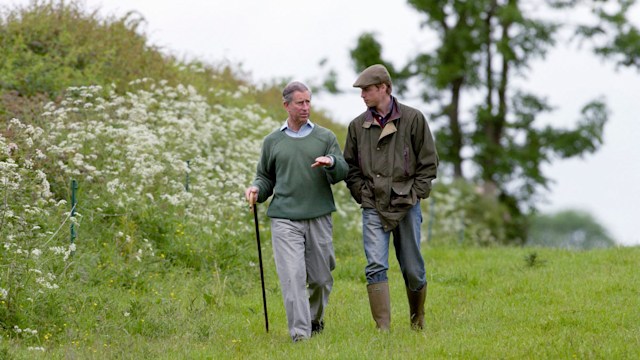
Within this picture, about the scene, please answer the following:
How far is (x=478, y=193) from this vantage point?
2597cm

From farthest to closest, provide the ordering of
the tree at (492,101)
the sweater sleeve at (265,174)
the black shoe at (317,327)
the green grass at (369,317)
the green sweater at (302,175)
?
the tree at (492,101) < the black shoe at (317,327) < the sweater sleeve at (265,174) < the green sweater at (302,175) < the green grass at (369,317)

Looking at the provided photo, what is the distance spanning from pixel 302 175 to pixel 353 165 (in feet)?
1.72

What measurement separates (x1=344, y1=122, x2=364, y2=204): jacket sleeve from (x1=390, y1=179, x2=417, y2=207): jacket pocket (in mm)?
322

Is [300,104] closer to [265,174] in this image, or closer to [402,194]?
[265,174]

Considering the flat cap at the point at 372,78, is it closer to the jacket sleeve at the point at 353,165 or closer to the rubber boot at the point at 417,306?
the jacket sleeve at the point at 353,165

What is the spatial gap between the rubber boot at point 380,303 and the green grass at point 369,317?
0.47ft

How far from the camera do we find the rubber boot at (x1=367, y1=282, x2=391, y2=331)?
8.08m

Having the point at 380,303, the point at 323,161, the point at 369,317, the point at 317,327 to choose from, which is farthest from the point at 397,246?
the point at 369,317

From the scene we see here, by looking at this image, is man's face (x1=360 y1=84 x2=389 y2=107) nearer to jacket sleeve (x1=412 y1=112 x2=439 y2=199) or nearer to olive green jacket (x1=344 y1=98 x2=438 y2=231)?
olive green jacket (x1=344 y1=98 x2=438 y2=231)

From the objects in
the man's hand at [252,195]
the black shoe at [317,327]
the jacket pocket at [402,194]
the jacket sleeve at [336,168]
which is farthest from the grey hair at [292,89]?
the black shoe at [317,327]

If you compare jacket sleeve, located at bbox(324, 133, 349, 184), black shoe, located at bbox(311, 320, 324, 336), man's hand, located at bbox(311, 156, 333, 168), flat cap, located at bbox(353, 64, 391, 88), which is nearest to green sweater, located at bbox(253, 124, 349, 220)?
jacket sleeve, located at bbox(324, 133, 349, 184)

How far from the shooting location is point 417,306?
849 cm

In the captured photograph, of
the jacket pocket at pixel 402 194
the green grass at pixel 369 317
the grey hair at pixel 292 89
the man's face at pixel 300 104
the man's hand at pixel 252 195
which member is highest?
the grey hair at pixel 292 89

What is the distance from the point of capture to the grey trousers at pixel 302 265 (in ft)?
26.2
